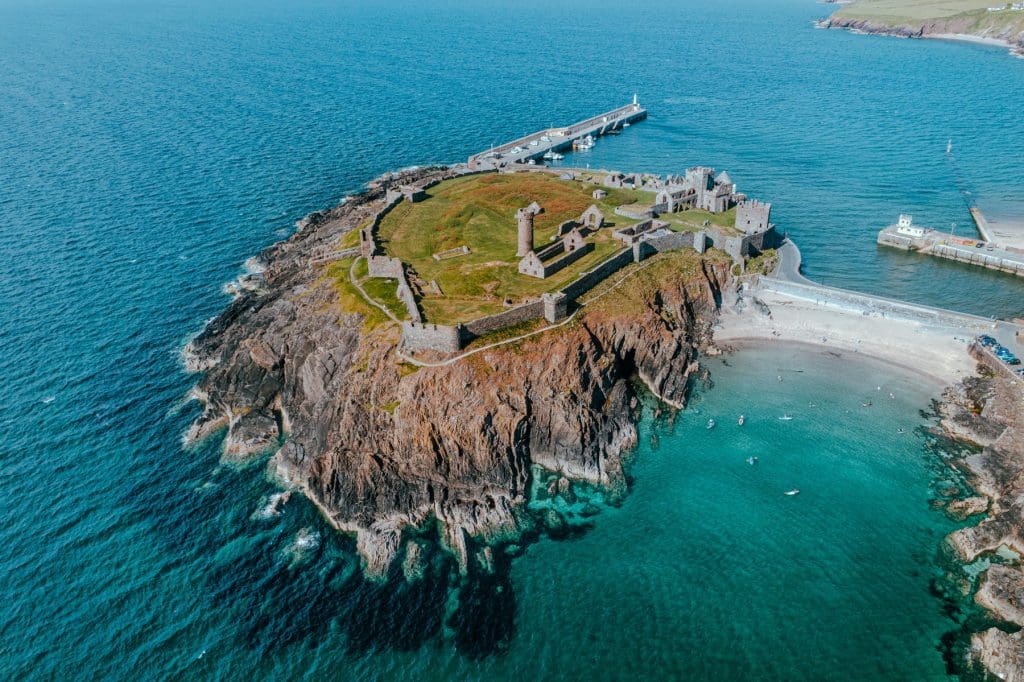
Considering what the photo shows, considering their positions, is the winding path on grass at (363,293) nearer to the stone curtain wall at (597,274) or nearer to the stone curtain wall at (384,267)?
the stone curtain wall at (384,267)

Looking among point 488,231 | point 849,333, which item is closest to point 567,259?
point 488,231

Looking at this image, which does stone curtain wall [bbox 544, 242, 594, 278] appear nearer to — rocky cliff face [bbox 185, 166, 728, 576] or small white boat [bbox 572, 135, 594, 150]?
rocky cliff face [bbox 185, 166, 728, 576]

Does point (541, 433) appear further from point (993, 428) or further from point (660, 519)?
point (993, 428)

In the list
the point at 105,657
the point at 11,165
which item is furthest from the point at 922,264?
the point at 11,165

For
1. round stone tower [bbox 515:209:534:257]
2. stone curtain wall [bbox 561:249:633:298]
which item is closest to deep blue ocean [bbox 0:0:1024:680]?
stone curtain wall [bbox 561:249:633:298]

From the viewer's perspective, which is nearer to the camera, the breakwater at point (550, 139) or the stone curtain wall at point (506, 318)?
the stone curtain wall at point (506, 318)

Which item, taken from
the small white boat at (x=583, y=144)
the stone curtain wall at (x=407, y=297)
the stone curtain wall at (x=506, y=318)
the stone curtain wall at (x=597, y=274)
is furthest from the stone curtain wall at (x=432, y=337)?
the small white boat at (x=583, y=144)

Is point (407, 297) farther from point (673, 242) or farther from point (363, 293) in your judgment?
point (673, 242)
